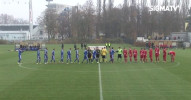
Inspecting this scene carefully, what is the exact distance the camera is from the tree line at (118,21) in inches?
3580

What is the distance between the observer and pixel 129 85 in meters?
→ 15.0

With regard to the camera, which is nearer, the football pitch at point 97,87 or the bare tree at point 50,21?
the football pitch at point 97,87

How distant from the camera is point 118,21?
96.6 metres

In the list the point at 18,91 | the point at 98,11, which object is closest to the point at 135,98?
the point at 18,91

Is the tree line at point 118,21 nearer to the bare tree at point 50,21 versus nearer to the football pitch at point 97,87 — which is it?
the bare tree at point 50,21

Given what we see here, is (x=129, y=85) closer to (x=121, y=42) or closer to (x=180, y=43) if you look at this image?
(x=180, y=43)

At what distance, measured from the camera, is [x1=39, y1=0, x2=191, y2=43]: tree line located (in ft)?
298

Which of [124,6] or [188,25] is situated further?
[124,6]

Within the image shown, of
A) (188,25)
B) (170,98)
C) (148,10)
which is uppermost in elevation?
(148,10)

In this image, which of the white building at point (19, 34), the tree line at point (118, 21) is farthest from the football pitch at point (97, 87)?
the white building at point (19, 34)

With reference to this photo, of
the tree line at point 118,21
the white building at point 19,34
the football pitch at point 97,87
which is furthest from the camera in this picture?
the white building at point 19,34

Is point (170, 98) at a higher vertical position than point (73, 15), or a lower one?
lower

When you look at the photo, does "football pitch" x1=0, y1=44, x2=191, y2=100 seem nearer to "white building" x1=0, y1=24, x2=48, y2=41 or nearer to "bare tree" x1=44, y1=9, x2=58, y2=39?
"bare tree" x1=44, y1=9, x2=58, y2=39

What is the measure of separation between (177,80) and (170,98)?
5.04 meters
